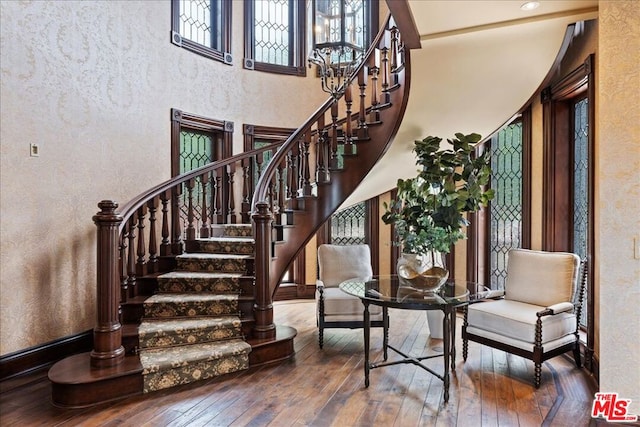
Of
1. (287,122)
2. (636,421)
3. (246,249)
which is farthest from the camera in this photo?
(287,122)

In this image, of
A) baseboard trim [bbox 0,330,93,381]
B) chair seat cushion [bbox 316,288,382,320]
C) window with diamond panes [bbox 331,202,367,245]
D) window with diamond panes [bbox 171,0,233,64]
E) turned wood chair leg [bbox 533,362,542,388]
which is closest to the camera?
turned wood chair leg [bbox 533,362,542,388]

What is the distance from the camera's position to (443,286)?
3.30 meters

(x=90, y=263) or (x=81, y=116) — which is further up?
(x=81, y=116)

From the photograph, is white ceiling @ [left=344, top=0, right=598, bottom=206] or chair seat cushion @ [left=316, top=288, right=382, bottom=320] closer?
white ceiling @ [left=344, top=0, right=598, bottom=206]

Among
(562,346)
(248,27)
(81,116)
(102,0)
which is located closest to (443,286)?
(562,346)

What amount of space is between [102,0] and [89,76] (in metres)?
0.78

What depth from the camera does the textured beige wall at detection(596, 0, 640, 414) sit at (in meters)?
2.39

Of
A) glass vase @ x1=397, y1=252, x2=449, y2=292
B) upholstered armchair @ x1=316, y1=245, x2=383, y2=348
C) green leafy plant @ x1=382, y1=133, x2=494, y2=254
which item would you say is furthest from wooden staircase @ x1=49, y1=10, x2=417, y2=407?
glass vase @ x1=397, y1=252, x2=449, y2=292

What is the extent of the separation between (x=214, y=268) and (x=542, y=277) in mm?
2903

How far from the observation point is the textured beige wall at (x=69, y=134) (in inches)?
131

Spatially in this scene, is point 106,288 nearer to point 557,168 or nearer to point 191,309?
point 191,309

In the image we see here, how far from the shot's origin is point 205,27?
5.68 meters

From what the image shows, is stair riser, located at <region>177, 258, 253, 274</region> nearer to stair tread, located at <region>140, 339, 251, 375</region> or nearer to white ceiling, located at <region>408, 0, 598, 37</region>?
stair tread, located at <region>140, 339, 251, 375</region>

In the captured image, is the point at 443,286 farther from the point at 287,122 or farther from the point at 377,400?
the point at 287,122
